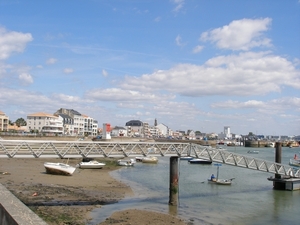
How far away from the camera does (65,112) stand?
168125 mm

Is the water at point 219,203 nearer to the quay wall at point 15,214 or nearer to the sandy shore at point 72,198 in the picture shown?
the sandy shore at point 72,198

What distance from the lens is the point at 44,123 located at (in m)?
141

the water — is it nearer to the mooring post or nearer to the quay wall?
the mooring post

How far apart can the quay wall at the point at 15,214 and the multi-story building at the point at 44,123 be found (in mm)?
136263

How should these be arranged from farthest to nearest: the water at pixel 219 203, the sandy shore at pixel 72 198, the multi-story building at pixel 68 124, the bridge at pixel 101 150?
the multi-story building at pixel 68 124 → the bridge at pixel 101 150 → the water at pixel 219 203 → the sandy shore at pixel 72 198

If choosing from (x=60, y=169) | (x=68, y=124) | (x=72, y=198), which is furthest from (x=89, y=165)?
(x=68, y=124)

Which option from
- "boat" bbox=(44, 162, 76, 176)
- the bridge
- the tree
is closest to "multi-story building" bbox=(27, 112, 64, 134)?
the tree

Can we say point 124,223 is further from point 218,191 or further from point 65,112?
point 65,112

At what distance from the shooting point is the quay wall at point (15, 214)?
275 inches

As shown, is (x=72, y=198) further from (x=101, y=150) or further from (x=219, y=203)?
(x=219, y=203)

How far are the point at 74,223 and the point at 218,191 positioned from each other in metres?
21.6

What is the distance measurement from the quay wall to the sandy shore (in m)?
13.0

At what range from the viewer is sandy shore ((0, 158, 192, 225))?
76.5ft

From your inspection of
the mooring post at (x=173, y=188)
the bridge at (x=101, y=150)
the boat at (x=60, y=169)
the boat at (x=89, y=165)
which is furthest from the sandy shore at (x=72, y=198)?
the boat at (x=89, y=165)
